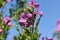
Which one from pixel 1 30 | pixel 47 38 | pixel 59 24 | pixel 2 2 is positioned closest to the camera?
pixel 59 24

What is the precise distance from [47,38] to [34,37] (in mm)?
257

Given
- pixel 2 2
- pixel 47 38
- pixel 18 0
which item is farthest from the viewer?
pixel 18 0

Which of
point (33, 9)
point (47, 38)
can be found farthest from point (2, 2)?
point (47, 38)

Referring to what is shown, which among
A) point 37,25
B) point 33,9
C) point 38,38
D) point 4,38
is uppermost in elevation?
point 33,9

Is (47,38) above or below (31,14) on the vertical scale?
below

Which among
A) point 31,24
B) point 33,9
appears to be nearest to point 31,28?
point 31,24

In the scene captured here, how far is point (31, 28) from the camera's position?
Answer: 2.68 meters

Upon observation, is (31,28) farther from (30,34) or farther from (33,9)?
(33,9)

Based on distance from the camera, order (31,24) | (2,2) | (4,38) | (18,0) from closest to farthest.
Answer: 1. (31,24)
2. (4,38)
3. (2,2)
4. (18,0)

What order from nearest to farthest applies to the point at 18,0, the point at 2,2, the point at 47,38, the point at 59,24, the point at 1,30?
1. the point at 59,24
2. the point at 47,38
3. the point at 1,30
4. the point at 2,2
5. the point at 18,0

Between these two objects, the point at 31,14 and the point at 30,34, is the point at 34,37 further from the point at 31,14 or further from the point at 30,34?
the point at 31,14

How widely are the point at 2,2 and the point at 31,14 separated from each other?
2.27m

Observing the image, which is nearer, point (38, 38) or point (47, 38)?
point (47, 38)

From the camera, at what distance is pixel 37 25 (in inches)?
104
